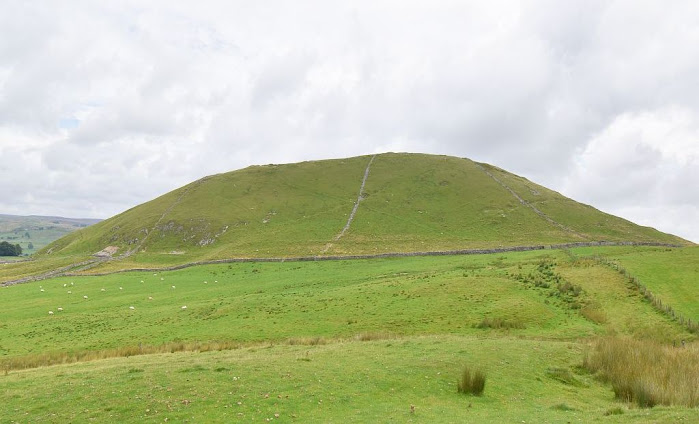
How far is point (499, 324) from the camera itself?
32.7m

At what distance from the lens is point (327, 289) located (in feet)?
159

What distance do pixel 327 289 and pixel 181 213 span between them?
75.8 m

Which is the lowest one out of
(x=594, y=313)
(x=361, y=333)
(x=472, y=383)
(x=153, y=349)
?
(x=153, y=349)

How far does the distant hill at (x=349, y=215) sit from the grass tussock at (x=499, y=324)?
45709mm

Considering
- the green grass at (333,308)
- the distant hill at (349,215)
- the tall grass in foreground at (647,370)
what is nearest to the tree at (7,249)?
the distant hill at (349,215)

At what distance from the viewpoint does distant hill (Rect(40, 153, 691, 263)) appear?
87.2m

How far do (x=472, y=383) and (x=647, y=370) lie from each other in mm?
8610

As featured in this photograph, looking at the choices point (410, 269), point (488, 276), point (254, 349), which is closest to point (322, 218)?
point (410, 269)

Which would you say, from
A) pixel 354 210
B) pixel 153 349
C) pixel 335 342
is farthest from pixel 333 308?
pixel 354 210

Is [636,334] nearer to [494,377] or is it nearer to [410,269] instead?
[494,377]

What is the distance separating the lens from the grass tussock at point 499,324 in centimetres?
3250

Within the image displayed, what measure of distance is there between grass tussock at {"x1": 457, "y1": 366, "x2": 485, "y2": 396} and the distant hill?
60.0 metres

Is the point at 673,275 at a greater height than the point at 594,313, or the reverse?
the point at 673,275

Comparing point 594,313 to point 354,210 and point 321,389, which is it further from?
point 354,210
